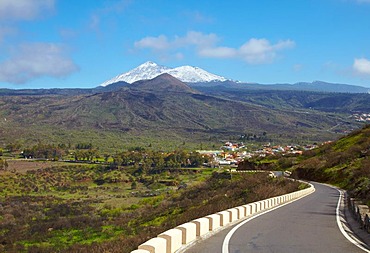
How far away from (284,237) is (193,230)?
7.62 feet

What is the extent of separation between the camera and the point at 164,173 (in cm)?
8512

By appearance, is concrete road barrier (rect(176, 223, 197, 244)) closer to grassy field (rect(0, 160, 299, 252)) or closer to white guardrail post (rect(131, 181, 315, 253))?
white guardrail post (rect(131, 181, 315, 253))

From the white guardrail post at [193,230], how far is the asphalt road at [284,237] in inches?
10.3

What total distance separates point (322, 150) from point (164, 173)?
32646 mm

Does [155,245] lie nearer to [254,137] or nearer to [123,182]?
[123,182]

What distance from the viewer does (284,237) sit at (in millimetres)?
11156

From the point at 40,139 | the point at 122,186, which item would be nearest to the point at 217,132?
the point at 40,139

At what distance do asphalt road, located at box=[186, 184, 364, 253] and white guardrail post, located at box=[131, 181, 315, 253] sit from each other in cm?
26

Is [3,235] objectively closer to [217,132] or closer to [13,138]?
[13,138]

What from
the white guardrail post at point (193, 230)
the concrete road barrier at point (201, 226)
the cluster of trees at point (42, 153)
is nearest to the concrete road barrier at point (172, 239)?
the white guardrail post at point (193, 230)

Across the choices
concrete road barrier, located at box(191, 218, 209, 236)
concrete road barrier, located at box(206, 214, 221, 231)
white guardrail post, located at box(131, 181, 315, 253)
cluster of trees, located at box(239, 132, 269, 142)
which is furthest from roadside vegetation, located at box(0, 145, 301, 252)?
cluster of trees, located at box(239, 132, 269, 142)

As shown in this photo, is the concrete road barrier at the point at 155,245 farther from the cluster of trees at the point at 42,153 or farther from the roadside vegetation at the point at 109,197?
the cluster of trees at the point at 42,153

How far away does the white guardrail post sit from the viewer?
800 centimetres

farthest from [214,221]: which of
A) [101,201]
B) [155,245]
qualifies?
[101,201]
